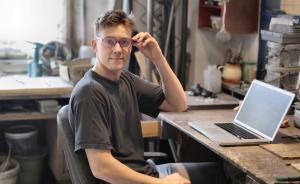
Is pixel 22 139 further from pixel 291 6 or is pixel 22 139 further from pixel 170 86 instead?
pixel 291 6

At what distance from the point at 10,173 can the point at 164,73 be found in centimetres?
155

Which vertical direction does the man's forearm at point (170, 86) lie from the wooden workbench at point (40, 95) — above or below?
above

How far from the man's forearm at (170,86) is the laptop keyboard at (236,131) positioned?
0.29 m

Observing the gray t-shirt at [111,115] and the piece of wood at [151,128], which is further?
the piece of wood at [151,128]

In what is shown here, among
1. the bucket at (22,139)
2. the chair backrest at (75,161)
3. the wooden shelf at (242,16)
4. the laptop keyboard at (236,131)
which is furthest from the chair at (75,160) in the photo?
the wooden shelf at (242,16)

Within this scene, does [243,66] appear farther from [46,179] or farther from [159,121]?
[46,179]

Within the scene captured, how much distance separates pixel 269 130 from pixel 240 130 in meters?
0.19

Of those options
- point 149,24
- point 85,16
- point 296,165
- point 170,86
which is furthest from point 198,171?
point 85,16

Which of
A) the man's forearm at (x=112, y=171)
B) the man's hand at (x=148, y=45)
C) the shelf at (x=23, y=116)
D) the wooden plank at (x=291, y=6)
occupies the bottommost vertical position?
the shelf at (x=23, y=116)

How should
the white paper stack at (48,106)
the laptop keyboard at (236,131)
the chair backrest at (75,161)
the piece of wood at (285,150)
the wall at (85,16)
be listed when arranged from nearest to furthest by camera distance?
the chair backrest at (75,161) < the piece of wood at (285,150) < the laptop keyboard at (236,131) < the white paper stack at (48,106) < the wall at (85,16)

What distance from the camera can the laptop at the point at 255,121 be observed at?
7.30 feet

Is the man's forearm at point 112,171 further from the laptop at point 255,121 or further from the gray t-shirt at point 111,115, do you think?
the laptop at point 255,121

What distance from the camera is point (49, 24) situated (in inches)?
152

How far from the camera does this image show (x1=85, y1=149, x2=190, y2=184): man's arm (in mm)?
1831
